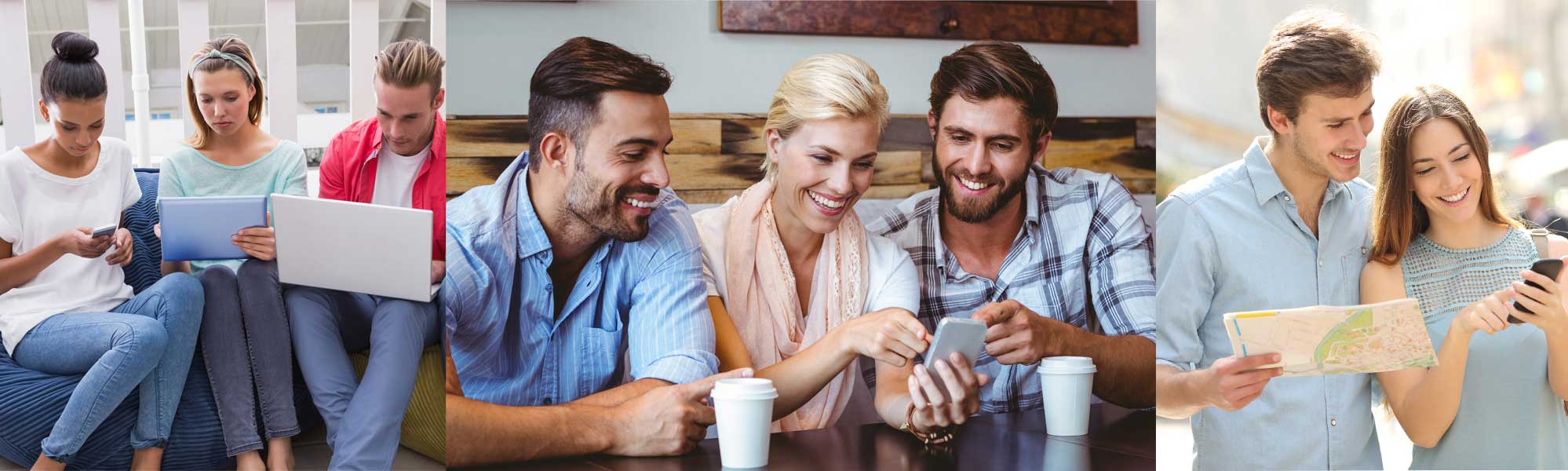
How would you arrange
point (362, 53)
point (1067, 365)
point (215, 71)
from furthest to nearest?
point (362, 53) → point (215, 71) → point (1067, 365)

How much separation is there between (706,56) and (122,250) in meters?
1.67

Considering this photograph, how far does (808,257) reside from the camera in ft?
8.30

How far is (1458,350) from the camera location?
9.34 ft

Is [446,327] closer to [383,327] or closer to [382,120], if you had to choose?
[383,327]

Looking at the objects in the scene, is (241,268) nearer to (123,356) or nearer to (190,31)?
(123,356)

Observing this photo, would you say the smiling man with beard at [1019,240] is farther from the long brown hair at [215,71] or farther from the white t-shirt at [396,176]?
the long brown hair at [215,71]

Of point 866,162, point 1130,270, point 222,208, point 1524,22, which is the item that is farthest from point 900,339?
point 1524,22

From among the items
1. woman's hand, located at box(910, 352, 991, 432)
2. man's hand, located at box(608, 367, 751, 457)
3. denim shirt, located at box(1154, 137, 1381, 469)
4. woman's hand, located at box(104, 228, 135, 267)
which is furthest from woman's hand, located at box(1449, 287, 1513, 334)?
woman's hand, located at box(104, 228, 135, 267)

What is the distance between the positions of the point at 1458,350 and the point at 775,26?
190cm

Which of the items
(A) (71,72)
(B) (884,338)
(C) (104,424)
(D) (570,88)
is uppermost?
(A) (71,72)

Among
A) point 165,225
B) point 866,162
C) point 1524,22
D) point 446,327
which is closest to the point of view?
point 446,327

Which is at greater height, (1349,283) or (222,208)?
(222,208)

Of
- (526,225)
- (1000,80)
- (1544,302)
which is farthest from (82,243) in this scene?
(1544,302)

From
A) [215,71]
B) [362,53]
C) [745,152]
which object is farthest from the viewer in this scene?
[362,53]
